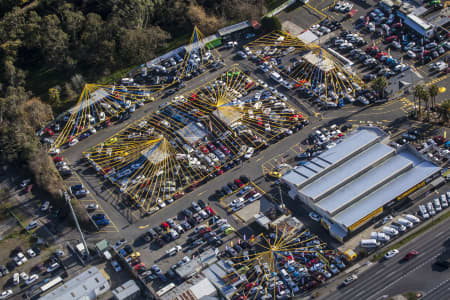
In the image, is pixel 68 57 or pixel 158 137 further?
pixel 68 57

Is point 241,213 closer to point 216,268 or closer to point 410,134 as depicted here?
point 216,268

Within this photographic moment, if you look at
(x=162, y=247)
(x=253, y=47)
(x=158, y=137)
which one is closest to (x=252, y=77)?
(x=253, y=47)

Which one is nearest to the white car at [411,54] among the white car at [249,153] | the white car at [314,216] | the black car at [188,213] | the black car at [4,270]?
the white car at [249,153]

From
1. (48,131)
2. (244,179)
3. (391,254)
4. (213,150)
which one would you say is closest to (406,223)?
(391,254)

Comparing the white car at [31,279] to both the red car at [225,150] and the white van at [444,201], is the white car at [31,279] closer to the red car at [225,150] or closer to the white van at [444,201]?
the red car at [225,150]

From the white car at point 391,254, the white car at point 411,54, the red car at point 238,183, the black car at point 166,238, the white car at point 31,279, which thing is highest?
the white car at point 411,54

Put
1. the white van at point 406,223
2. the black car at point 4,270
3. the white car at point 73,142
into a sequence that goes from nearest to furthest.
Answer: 1. the white van at point 406,223
2. the black car at point 4,270
3. the white car at point 73,142
